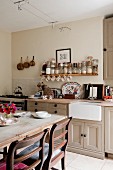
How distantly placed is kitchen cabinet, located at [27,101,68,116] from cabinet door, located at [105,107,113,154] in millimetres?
720

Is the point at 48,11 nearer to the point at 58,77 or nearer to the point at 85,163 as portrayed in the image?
the point at 58,77

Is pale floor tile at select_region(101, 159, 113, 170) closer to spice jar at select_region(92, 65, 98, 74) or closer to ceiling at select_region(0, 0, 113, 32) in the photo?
spice jar at select_region(92, 65, 98, 74)

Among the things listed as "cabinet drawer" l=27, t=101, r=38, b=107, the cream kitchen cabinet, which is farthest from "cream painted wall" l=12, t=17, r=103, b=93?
the cream kitchen cabinet

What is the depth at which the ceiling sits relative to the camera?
2.86m

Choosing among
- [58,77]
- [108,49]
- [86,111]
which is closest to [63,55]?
[58,77]

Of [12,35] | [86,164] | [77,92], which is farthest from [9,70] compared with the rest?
[86,164]

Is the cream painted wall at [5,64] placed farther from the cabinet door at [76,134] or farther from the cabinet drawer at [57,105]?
the cabinet door at [76,134]

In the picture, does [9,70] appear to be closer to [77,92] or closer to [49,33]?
[49,33]

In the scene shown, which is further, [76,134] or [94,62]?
[94,62]

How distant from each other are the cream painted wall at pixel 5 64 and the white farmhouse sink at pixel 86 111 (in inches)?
81.0

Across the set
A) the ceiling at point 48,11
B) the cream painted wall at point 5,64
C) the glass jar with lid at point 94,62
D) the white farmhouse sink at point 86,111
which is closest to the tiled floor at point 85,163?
the white farmhouse sink at point 86,111

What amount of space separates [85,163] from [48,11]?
→ 2.65 meters

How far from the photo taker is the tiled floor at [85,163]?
106 inches

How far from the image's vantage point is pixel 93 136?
304cm
